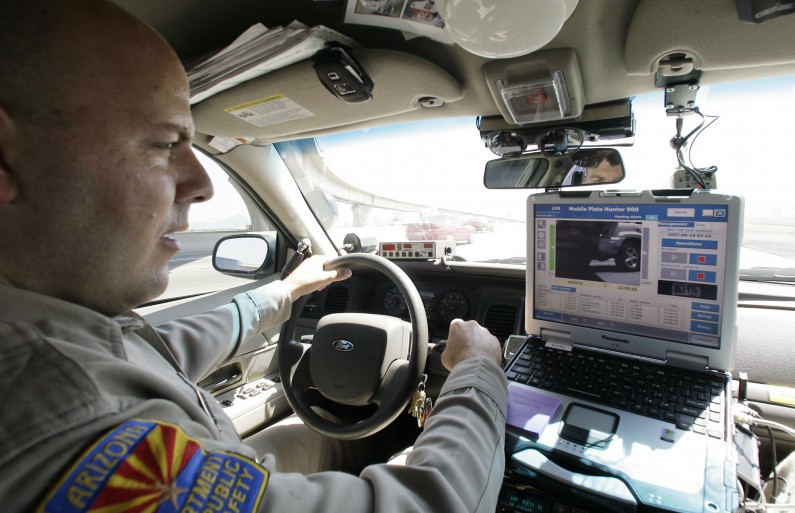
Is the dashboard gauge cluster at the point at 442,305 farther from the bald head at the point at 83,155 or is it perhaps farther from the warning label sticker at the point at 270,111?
the bald head at the point at 83,155

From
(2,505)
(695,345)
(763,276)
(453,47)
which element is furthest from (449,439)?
(763,276)

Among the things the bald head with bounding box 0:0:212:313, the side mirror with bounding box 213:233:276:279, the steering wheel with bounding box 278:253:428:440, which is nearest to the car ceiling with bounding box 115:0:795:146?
the bald head with bounding box 0:0:212:313

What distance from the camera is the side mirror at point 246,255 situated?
2867mm

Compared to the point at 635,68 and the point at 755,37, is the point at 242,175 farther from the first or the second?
the point at 755,37

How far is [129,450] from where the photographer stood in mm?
453

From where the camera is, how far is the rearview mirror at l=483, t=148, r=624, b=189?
1.60 meters

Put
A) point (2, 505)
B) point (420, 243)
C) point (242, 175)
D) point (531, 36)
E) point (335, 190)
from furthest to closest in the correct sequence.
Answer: point (335, 190)
point (242, 175)
point (420, 243)
point (531, 36)
point (2, 505)

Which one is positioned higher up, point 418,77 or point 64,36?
point 418,77

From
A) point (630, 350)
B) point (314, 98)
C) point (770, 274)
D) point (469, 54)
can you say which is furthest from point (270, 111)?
point (770, 274)

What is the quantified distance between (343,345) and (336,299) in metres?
0.77

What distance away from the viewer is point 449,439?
73cm

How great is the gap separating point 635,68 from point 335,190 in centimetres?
245

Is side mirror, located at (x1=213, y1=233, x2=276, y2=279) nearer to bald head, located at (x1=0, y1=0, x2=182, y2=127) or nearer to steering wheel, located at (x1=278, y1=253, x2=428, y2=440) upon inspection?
steering wheel, located at (x1=278, y1=253, x2=428, y2=440)

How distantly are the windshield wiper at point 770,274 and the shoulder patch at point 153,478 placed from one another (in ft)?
7.27
